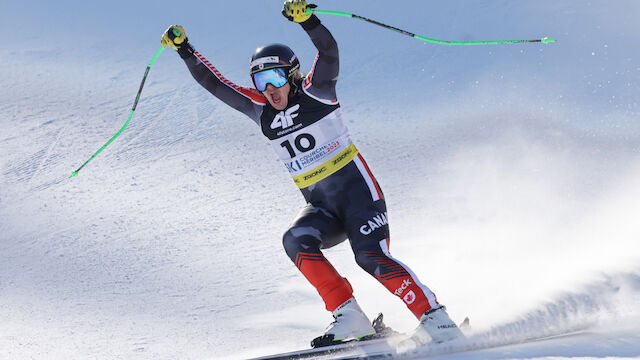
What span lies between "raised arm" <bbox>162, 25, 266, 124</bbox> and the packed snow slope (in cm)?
161

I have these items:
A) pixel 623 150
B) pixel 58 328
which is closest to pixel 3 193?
pixel 58 328

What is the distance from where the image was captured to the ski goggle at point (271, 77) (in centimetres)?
421

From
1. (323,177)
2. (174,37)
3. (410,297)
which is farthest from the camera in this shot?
(174,37)

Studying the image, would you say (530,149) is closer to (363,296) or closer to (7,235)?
(363,296)

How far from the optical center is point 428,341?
12.5 ft

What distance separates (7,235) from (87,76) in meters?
6.23

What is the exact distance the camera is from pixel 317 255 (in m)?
4.16

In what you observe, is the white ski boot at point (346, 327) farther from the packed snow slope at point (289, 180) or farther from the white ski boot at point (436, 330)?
the packed snow slope at point (289, 180)

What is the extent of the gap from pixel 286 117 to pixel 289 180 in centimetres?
449

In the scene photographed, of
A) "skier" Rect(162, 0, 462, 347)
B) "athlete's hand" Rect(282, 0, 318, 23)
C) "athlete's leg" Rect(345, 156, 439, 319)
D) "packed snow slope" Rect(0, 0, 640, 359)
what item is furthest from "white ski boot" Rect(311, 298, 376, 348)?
"athlete's hand" Rect(282, 0, 318, 23)

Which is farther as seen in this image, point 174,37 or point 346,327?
point 174,37

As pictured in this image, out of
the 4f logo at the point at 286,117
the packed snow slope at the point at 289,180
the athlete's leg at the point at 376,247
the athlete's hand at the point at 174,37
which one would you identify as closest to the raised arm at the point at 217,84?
the athlete's hand at the point at 174,37

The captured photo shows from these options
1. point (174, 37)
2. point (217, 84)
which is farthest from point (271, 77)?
point (174, 37)

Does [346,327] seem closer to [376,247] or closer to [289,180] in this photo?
[376,247]
